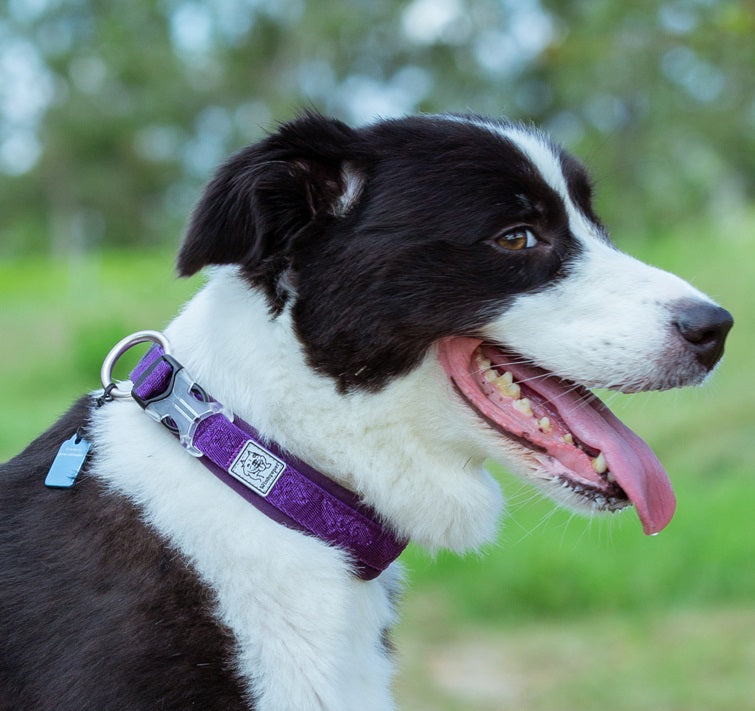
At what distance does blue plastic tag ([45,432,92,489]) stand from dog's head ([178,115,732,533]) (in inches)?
19.7

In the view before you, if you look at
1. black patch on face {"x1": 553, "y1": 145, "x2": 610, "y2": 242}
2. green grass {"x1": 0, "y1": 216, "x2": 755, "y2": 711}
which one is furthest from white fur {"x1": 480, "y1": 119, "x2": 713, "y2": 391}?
green grass {"x1": 0, "y1": 216, "x2": 755, "y2": 711}

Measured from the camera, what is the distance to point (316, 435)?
2.23 meters

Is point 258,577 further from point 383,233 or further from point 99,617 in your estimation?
point 383,233

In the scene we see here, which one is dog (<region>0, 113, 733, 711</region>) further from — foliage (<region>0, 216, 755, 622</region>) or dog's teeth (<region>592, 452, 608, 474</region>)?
foliage (<region>0, 216, 755, 622</region>)

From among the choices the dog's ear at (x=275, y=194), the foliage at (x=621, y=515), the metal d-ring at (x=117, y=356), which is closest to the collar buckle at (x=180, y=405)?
the metal d-ring at (x=117, y=356)

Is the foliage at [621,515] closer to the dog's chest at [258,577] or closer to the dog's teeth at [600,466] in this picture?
the dog's teeth at [600,466]

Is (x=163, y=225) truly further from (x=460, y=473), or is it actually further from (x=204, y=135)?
(x=460, y=473)

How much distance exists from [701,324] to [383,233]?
2.33ft

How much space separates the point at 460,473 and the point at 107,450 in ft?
2.51

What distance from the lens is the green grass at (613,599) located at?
4723 millimetres

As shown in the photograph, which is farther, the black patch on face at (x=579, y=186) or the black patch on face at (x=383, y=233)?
the black patch on face at (x=579, y=186)

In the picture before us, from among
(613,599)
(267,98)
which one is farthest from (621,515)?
(267,98)

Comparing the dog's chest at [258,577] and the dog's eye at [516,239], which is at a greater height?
the dog's eye at [516,239]

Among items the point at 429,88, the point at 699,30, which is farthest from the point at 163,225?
the point at 699,30
